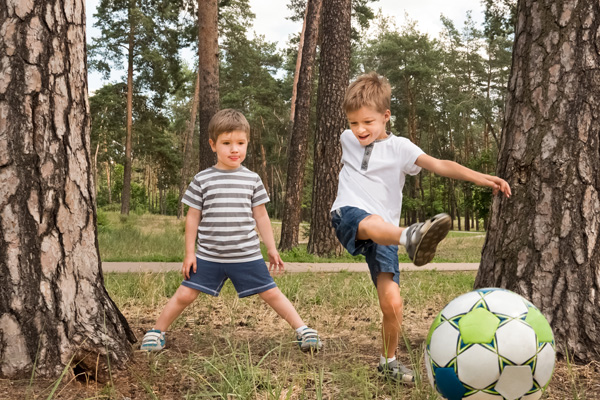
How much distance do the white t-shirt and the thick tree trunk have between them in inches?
31.0

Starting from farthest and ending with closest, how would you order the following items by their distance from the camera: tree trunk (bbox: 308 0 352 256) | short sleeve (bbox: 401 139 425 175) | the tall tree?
the tall tree
tree trunk (bbox: 308 0 352 256)
short sleeve (bbox: 401 139 425 175)

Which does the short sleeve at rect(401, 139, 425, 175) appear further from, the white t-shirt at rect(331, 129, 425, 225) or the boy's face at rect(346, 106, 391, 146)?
the boy's face at rect(346, 106, 391, 146)

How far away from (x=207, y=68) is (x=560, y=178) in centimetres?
891

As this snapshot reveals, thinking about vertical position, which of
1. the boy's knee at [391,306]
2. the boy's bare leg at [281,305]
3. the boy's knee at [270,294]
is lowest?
the boy's bare leg at [281,305]

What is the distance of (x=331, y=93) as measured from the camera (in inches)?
429

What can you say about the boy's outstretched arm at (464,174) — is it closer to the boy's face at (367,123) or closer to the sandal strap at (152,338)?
the boy's face at (367,123)

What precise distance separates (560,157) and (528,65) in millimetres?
659

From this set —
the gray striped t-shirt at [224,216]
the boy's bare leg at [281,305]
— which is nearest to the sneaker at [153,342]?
the gray striped t-shirt at [224,216]

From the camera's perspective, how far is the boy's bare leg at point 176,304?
371cm

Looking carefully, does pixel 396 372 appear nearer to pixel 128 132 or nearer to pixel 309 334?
pixel 309 334

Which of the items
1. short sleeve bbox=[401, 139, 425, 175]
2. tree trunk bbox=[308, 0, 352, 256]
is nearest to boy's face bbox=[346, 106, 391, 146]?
short sleeve bbox=[401, 139, 425, 175]

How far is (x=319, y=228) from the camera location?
11508 mm

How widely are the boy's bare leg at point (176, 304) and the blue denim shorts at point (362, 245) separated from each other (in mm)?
1162

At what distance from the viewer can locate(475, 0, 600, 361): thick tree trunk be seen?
3.34 metres
